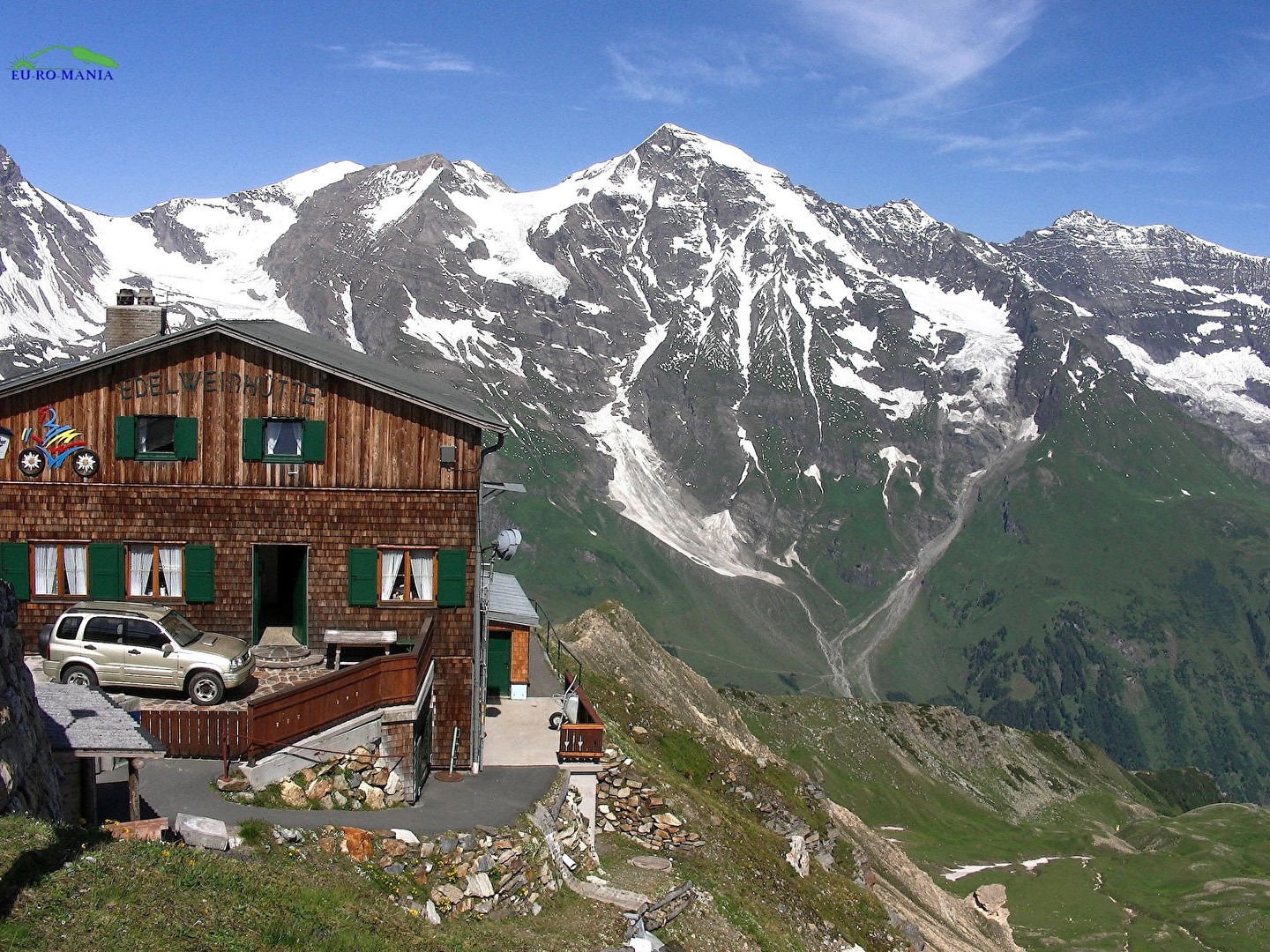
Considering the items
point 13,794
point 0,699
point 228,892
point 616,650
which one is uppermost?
point 0,699

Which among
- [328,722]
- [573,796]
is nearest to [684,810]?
[573,796]

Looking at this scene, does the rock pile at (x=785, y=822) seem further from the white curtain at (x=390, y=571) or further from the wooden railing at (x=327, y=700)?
the wooden railing at (x=327, y=700)

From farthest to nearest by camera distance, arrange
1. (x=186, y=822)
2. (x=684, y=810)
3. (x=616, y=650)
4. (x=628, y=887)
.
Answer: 1. (x=616, y=650)
2. (x=684, y=810)
3. (x=628, y=887)
4. (x=186, y=822)

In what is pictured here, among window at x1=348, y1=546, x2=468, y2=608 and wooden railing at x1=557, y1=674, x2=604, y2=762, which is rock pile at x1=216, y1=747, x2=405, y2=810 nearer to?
wooden railing at x1=557, y1=674, x2=604, y2=762

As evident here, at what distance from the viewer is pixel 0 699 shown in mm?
20172

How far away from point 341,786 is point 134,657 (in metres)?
6.87

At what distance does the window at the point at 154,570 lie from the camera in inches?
1383

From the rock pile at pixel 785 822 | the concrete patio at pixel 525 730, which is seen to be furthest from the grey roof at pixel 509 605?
the rock pile at pixel 785 822

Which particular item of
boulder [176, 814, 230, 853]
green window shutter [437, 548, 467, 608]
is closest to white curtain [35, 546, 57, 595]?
green window shutter [437, 548, 467, 608]

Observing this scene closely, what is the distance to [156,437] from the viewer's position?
116 ft

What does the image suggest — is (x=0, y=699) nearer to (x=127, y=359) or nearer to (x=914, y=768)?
(x=127, y=359)

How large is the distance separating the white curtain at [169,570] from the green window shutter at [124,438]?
3063 mm

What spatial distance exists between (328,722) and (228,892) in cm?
1098

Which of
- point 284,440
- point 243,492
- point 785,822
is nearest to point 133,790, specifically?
point 243,492
